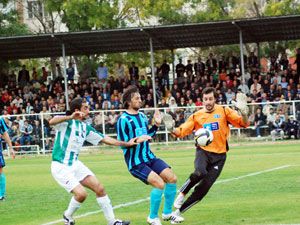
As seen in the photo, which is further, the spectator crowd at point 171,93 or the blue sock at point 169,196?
the spectator crowd at point 171,93

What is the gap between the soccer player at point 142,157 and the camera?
11828 millimetres

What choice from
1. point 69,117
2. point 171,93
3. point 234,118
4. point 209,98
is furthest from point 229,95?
point 69,117

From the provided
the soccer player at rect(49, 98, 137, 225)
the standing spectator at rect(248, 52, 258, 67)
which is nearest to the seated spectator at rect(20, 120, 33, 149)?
the standing spectator at rect(248, 52, 258, 67)

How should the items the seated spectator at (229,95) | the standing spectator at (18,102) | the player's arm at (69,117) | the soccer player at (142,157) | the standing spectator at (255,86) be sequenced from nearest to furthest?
the player's arm at (69,117) → the soccer player at (142,157) → the seated spectator at (229,95) → the standing spectator at (255,86) → the standing spectator at (18,102)

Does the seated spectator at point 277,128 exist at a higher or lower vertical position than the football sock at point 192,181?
lower

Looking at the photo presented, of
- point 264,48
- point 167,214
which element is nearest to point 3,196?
point 167,214

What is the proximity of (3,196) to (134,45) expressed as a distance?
87.9ft

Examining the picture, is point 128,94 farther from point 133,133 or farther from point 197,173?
point 197,173

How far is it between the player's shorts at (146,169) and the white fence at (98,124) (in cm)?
2209

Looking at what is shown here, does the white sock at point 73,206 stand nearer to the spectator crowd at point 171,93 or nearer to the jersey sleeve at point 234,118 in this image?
the jersey sleeve at point 234,118

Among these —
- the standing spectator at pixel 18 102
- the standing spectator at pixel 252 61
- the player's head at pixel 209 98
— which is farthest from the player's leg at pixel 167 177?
the standing spectator at pixel 18 102

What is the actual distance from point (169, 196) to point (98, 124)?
77.3 ft

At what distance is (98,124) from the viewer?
35688mm

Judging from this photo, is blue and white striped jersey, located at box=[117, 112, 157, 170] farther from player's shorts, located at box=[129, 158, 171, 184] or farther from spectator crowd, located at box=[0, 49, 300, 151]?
spectator crowd, located at box=[0, 49, 300, 151]
